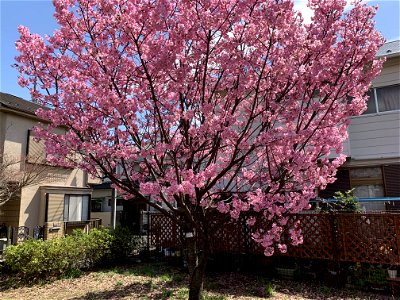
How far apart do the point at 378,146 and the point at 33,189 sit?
14863mm

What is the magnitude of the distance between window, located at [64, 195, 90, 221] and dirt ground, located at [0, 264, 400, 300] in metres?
9.51

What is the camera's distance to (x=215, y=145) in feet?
15.6

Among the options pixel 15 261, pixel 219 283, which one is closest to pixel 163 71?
pixel 219 283

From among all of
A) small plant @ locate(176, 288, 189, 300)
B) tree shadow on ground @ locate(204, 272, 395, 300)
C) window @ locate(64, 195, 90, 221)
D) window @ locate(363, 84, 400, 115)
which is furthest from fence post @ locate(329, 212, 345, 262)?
window @ locate(64, 195, 90, 221)

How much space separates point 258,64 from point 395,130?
314 inches

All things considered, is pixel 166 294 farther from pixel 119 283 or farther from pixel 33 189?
pixel 33 189

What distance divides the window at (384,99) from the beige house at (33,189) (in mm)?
12555

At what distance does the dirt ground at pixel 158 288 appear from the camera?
6320mm

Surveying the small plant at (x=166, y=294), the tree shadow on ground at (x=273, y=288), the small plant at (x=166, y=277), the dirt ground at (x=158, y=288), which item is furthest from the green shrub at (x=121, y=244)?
the small plant at (x=166, y=294)

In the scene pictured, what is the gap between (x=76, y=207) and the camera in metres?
18.0

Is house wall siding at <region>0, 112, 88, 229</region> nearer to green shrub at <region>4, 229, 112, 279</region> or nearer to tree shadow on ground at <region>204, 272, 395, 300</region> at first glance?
green shrub at <region>4, 229, 112, 279</region>

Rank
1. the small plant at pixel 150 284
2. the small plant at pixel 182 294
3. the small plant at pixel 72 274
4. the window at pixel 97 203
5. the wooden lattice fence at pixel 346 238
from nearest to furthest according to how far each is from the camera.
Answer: the small plant at pixel 182 294 < the wooden lattice fence at pixel 346 238 < the small plant at pixel 150 284 < the small plant at pixel 72 274 < the window at pixel 97 203

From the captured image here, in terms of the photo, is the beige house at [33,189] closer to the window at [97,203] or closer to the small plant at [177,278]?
the window at [97,203]

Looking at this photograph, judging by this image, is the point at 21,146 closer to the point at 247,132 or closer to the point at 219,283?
the point at 219,283
